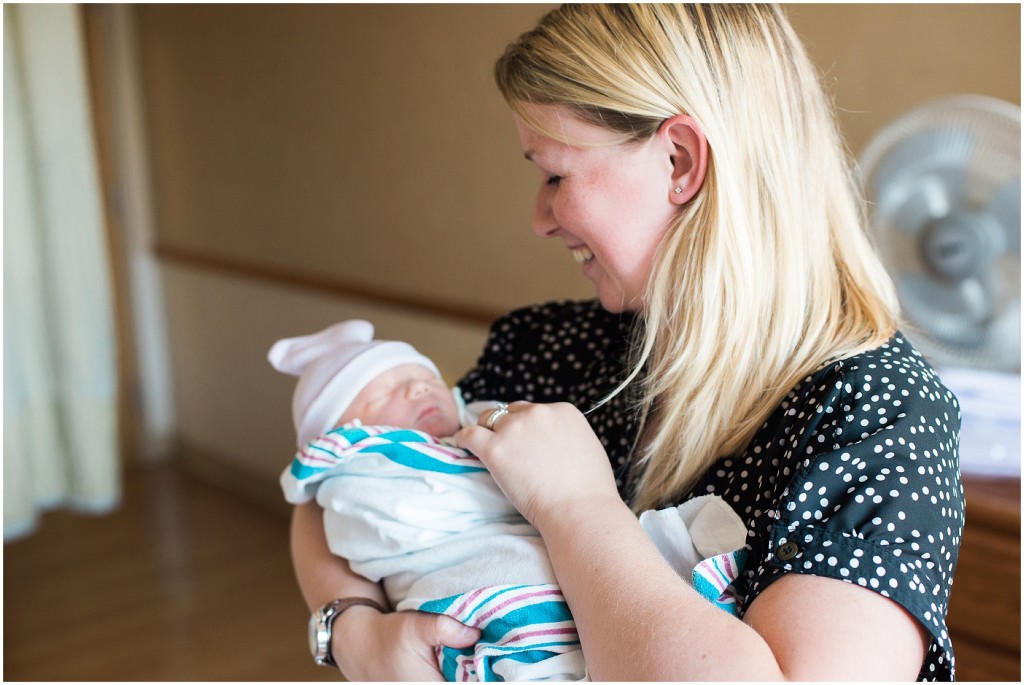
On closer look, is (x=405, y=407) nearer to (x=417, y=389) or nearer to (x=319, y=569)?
(x=417, y=389)

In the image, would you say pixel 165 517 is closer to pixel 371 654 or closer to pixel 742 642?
pixel 371 654

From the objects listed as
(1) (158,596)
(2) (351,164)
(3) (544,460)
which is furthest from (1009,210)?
(1) (158,596)

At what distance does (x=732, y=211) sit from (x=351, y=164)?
102 inches

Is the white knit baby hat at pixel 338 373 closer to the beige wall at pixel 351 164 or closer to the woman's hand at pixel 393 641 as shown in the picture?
the woman's hand at pixel 393 641

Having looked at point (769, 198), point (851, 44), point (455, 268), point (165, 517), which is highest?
point (851, 44)

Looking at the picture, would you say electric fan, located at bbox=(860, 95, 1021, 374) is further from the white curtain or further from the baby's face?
the white curtain

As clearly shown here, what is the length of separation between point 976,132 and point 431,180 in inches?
73.3

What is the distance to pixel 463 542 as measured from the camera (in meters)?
1.15

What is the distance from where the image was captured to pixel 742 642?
843 mm

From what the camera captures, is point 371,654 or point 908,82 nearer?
point 371,654

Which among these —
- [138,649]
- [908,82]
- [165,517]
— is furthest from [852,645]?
[165,517]

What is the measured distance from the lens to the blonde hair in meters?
1.09

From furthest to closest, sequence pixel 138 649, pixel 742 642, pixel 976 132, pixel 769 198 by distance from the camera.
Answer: pixel 138 649 → pixel 976 132 → pixel 769 198 → pixel 742 642

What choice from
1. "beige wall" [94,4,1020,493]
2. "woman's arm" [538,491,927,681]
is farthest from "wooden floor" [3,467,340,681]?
"woman's arm" [538,491,927,681]
